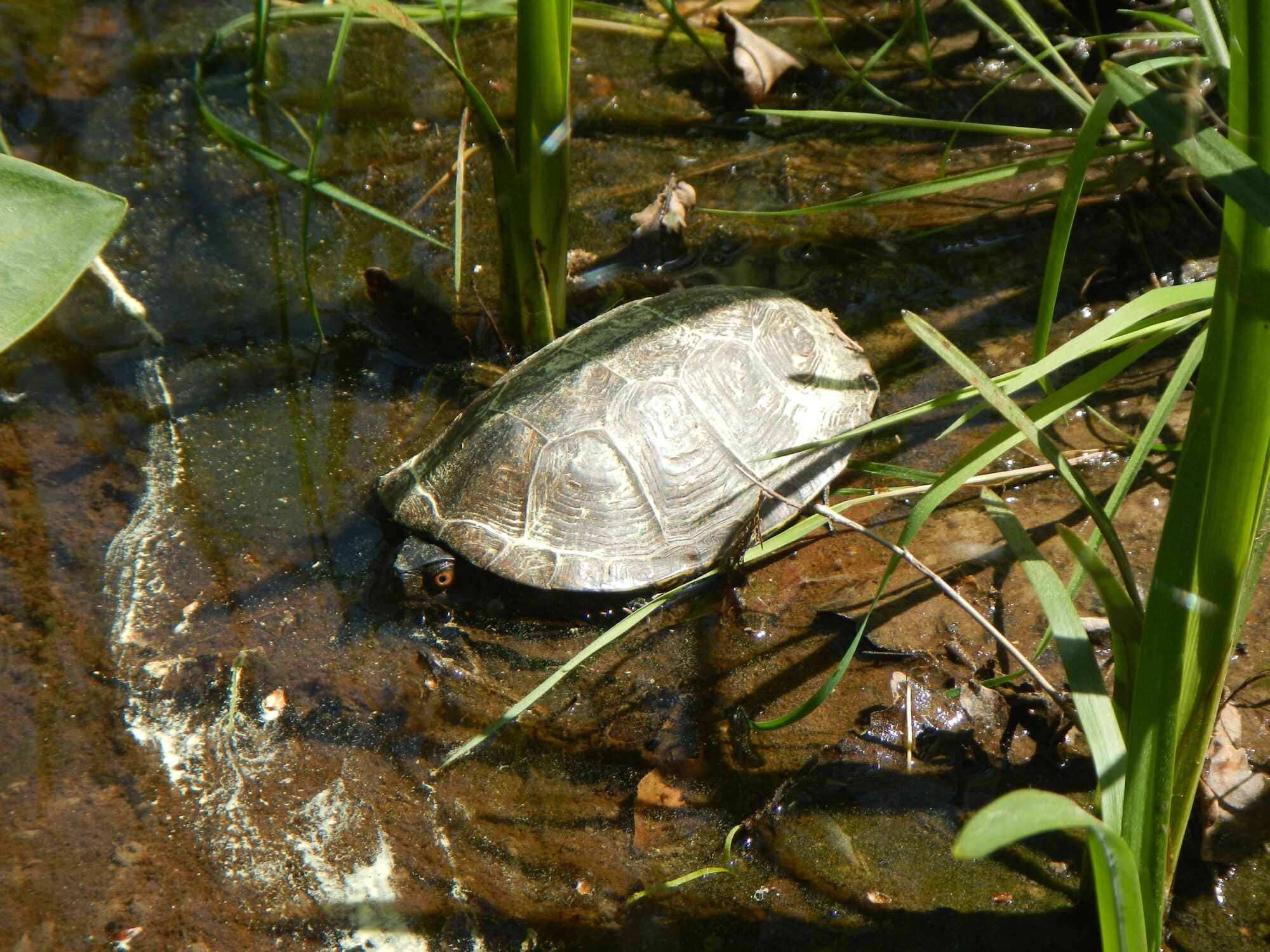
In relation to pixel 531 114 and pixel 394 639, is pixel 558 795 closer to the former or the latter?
pixel 394 639

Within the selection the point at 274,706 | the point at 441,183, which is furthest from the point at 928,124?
the point at 274,706

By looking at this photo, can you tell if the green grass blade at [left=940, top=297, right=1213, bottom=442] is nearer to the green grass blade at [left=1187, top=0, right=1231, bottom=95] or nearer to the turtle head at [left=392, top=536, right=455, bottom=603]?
the green grass blade at [left=1187, top=0, right=1231, bottom=95]

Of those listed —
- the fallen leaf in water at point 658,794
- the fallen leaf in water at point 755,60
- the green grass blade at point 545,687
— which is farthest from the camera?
the fallen leaf in water at point 755,60

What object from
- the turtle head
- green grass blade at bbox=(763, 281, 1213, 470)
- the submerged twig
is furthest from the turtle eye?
the submerged twig

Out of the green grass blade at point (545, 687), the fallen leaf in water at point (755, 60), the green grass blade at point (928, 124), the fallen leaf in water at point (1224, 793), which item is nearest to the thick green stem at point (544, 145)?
the green grass blade at point (928, 124)

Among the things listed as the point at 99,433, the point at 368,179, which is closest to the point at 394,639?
the point at 99,433

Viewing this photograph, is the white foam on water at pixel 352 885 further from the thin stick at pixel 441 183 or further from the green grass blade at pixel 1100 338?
the thin stick at pixel 441 183

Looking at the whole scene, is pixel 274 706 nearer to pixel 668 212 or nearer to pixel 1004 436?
pixel 1004 436
